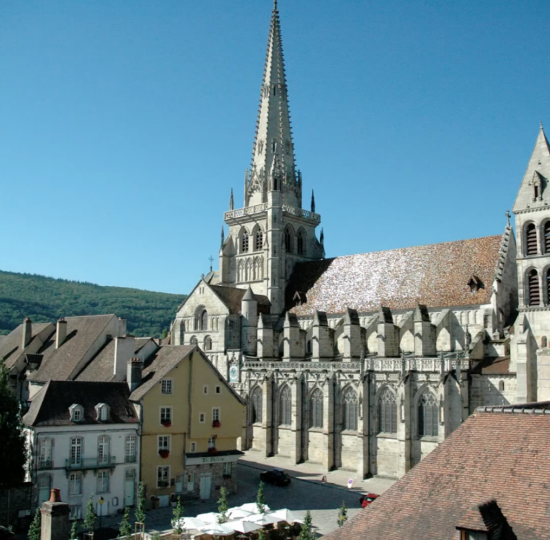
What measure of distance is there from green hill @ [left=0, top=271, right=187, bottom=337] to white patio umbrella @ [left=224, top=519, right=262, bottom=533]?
129m

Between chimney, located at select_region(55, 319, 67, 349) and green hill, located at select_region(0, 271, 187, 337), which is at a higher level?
green hill, located at select_region(0, 271, 187, 337)

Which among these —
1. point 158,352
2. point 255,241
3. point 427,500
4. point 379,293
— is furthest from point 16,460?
point 255,241

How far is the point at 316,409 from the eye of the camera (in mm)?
50156

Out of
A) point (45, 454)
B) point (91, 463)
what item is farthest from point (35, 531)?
point (91, 463)

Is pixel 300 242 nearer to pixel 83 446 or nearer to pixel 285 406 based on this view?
pixel 285 406

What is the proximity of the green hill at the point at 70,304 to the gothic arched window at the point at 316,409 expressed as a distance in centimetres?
10794

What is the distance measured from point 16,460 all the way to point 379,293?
32751 mm

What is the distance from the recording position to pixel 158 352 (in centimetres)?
4119

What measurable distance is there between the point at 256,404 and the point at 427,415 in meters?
16.7

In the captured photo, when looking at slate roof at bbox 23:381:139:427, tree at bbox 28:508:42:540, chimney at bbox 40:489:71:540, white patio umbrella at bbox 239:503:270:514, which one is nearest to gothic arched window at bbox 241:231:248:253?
slate roof at bbox 23:381:139:427

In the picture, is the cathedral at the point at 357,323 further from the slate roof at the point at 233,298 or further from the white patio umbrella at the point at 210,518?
the white patio umbrella at the point at 210,518

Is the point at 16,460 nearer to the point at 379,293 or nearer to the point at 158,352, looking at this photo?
the point at 158,352

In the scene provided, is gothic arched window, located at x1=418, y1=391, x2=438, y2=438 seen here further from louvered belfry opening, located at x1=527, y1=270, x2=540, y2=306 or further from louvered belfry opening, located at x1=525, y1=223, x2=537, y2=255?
louvered belfry opening, located at x1=525, y1=223, x2=537, y2=255

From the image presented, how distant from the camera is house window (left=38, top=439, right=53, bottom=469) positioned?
105 ft
